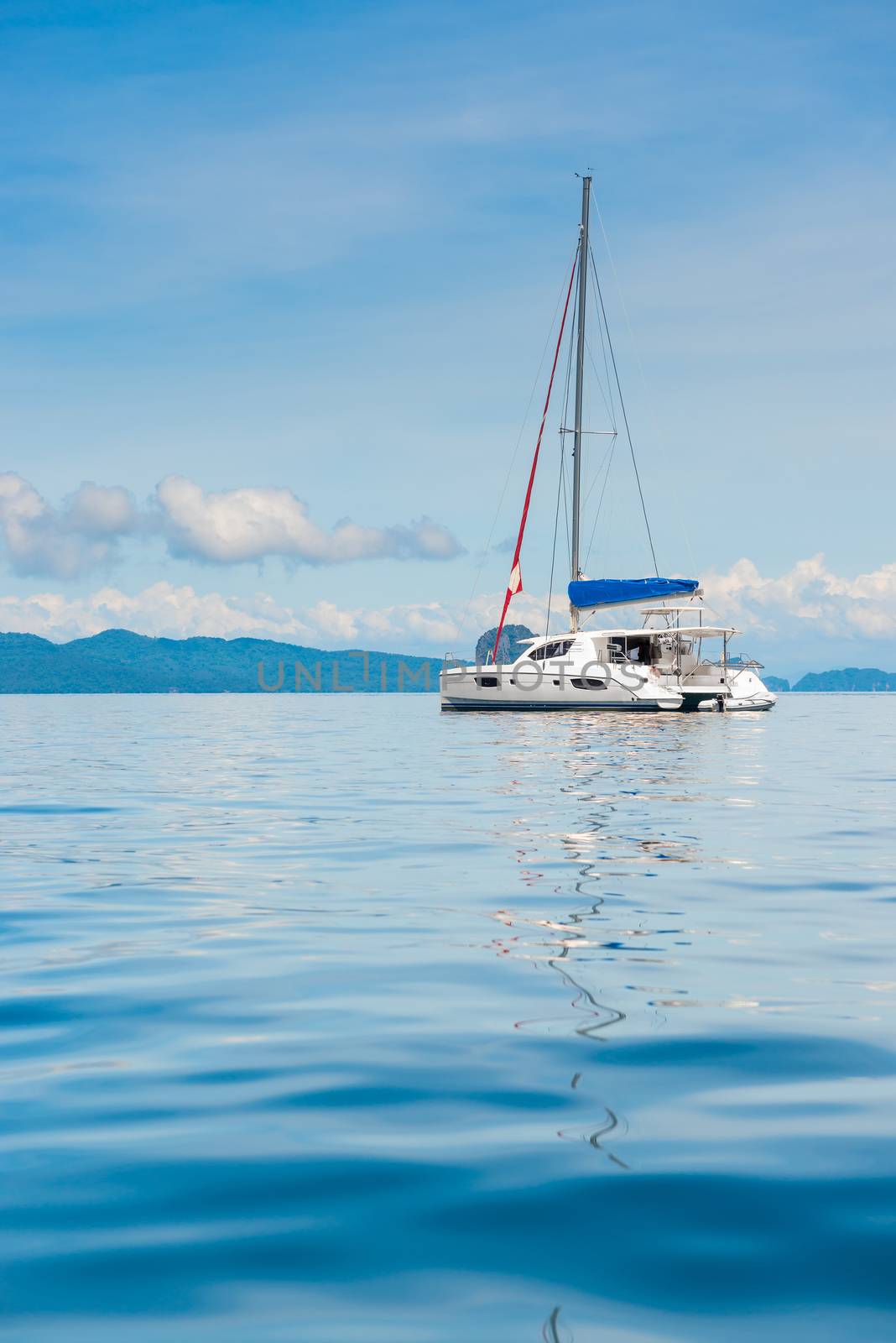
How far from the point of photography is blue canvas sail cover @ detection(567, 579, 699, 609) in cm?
4234

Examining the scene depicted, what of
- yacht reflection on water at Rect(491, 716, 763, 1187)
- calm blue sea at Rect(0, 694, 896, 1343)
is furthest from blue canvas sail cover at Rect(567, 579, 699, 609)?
calm blue sea at Rect(0, 694, 896, 1343)

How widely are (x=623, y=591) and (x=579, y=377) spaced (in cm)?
830

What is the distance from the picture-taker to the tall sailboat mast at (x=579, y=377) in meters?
44.0

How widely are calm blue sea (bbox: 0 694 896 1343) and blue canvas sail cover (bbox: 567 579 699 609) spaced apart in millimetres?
30869

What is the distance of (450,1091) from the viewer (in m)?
4.58

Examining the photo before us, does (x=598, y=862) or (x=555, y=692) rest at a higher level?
(x=555, y=692)

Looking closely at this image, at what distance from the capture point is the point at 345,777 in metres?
20.5

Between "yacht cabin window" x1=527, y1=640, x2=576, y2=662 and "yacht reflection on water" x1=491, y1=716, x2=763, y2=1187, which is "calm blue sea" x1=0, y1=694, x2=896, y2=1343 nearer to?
"yacht reflection on water" x1=491, y1=716, x2=763, y2=1187

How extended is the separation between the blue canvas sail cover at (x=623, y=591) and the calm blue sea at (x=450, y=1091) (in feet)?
101

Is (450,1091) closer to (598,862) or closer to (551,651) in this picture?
(598,862)

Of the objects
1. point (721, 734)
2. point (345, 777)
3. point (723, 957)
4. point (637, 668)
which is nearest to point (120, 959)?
point (723, 957)

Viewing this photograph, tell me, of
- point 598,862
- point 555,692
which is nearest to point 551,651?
A: point 555,692

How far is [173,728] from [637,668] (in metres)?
15.8

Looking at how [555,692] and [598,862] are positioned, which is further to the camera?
[555,692]
